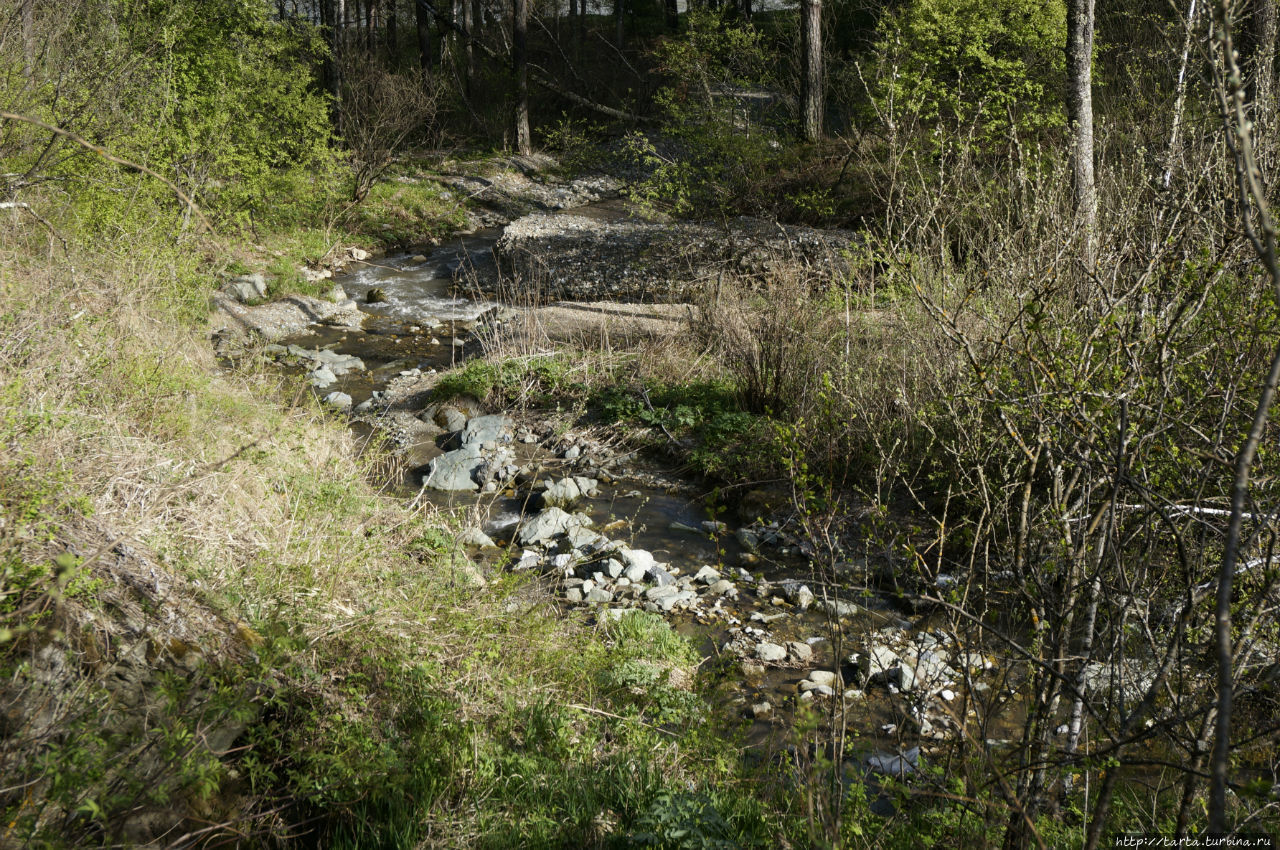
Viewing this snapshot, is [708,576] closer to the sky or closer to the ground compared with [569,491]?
closer to the ground

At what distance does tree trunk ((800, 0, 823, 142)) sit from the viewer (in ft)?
50.6

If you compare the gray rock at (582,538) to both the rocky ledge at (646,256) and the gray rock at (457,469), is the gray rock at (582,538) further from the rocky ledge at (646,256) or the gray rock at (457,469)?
the rocky ledge at (646,256)

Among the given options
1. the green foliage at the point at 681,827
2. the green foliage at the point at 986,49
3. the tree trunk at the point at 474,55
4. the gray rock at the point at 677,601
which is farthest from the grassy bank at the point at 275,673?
the tree trunk at the point at 474,55

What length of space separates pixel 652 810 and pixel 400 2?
33.3 metres

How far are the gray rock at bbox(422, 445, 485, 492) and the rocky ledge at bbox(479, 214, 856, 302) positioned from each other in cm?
318

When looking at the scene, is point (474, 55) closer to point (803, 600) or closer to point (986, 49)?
point (986, 49)

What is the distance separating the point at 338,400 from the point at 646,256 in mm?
6153

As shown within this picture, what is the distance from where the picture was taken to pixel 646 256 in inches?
535

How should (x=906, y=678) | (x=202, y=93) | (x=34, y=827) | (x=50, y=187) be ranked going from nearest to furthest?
(x=34, y=827), (x=906, y=678), (x=50, y=187), (x=202, y=93)

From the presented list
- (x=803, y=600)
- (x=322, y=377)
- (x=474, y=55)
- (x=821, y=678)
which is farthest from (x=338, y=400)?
(x=474, y=55)

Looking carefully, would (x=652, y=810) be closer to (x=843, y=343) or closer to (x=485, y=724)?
(x=485, y=724)

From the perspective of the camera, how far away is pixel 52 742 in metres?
2.33

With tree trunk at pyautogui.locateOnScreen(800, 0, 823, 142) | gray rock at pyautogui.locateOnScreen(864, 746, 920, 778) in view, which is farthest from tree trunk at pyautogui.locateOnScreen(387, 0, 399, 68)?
gray rock at pyautogui.locateOnScreen(864, 746, 920, 778)

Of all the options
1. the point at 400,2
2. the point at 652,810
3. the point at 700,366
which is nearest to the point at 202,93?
the point at 700,366
